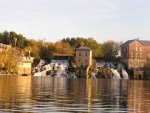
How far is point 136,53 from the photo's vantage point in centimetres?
13150

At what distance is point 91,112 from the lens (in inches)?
803

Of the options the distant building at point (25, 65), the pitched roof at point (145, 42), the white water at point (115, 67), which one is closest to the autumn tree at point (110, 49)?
the white water at point (115, 67)

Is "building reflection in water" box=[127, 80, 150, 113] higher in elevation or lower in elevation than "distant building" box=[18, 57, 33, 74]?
lower

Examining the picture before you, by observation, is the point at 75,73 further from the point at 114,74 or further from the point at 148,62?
the point at 148,62

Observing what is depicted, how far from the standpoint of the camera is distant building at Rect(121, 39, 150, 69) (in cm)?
13005

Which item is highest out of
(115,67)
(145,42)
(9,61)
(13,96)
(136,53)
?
(145,42)

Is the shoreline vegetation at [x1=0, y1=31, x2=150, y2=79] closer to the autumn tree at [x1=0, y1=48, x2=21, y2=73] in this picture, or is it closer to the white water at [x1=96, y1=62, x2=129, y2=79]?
the autumn tree at [x1=0, y1=48, x2=21, y2=73]

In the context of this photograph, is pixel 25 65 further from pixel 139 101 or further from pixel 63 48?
pixel 139 101

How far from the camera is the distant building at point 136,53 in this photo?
13005cm

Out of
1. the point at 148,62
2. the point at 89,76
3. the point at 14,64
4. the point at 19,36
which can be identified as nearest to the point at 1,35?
the point at 19,36

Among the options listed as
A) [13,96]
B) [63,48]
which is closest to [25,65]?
[63,48]

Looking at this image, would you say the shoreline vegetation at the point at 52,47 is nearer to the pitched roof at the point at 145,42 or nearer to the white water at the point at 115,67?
the white water at the point at 115,67

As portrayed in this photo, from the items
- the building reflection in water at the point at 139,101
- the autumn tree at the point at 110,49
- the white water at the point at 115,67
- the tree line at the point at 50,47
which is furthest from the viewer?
the autumn tree at the point at 110,49

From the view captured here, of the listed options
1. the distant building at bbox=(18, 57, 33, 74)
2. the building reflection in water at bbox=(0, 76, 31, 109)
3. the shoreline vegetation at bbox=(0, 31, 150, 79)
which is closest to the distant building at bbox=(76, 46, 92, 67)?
the shoreline vegetation at bbox=(0, 31, 150, 79)
